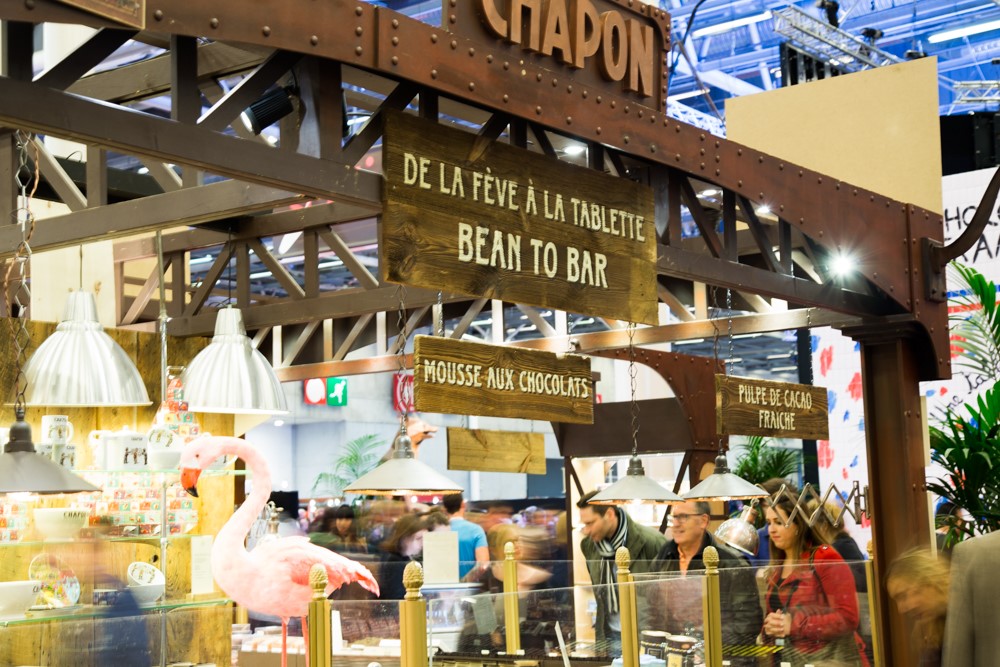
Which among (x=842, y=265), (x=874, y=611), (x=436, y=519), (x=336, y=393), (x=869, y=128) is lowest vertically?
(x=874, y=611)

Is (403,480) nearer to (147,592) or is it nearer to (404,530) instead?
(147,592)

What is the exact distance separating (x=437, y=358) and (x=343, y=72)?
107cm

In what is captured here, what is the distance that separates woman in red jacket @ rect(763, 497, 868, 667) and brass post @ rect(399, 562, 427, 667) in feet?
7.35

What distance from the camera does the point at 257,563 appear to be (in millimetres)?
5504

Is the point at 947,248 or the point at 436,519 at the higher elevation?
the point at 947,248

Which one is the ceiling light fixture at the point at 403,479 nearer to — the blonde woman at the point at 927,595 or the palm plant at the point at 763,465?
the blonde woman at the point at 927,595

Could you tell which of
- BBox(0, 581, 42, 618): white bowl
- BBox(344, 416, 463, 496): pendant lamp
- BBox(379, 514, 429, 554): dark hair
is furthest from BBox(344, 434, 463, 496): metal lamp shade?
BBox(379, 514, 429, 554): dark hair

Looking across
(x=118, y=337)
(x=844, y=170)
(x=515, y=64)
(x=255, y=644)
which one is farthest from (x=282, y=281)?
(x=515, y=64)

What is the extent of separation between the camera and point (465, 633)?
15.4ft

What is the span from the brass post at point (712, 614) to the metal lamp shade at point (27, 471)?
2673 mm

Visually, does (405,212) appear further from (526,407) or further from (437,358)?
(526,407)

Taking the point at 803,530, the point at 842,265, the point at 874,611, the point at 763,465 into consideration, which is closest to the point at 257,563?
the point at 842,265

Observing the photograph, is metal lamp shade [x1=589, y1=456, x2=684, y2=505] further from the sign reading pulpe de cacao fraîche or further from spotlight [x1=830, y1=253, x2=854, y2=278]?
the sign reading pulpe de cacao fraîche

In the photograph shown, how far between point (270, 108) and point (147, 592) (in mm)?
3198
